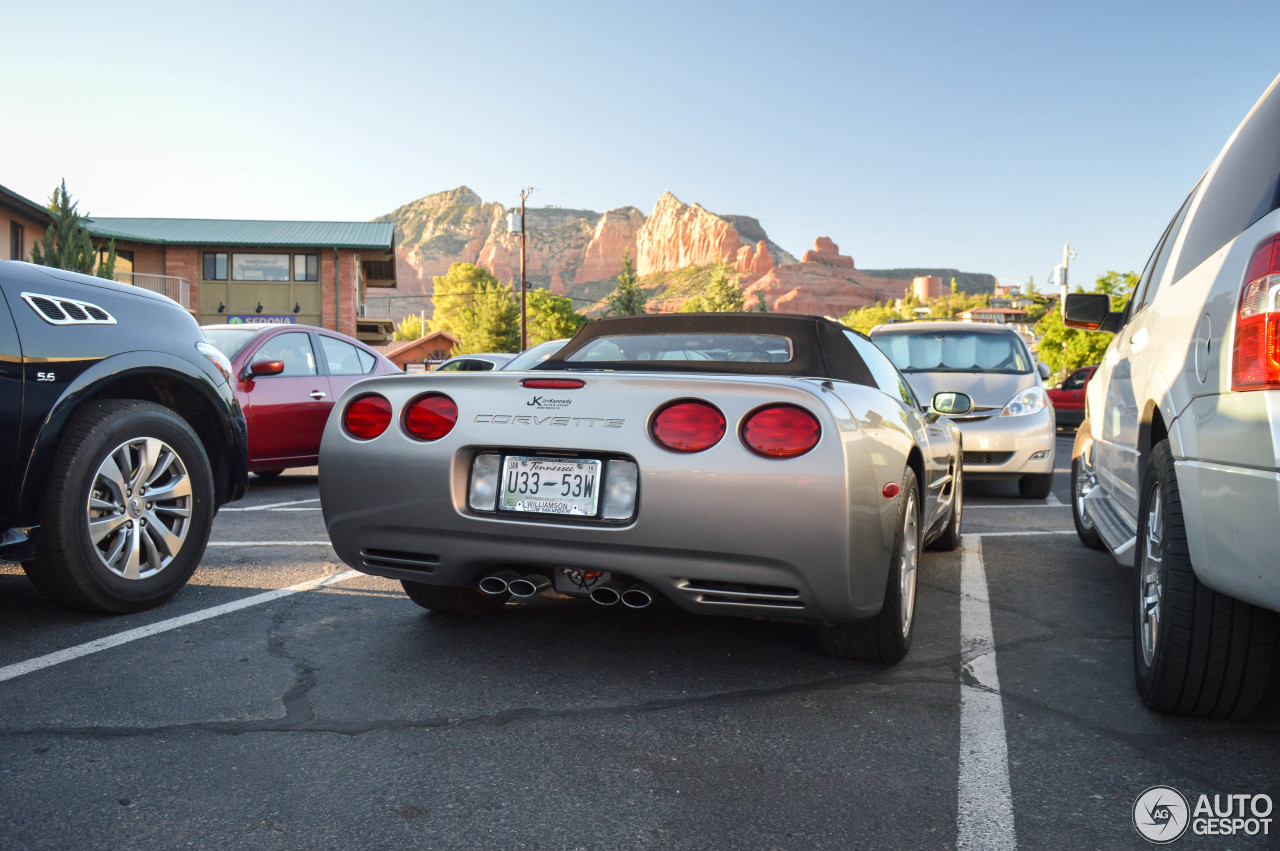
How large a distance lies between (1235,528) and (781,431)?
1.18 m

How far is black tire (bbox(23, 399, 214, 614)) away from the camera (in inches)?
143

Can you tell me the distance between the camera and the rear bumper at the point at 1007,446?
26.7 ft

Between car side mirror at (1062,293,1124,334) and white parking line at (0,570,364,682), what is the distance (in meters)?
4.03

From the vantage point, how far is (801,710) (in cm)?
299

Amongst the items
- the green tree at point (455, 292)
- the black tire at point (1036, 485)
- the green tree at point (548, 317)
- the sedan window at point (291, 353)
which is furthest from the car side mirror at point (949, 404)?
the green tree at point (455, 292)

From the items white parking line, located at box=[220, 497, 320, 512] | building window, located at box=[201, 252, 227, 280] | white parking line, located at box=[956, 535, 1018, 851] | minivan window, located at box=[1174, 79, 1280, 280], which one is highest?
building window, located at box=[201, 252, 227, 280]

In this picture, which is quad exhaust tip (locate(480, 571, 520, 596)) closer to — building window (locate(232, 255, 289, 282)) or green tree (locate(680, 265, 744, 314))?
building window (locate(232, 255, 289, 282))

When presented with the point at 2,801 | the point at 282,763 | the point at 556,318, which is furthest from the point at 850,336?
the point at 556,318

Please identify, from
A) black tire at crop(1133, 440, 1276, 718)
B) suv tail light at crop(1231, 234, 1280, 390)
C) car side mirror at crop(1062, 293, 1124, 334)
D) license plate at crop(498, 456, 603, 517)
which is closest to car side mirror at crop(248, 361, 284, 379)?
license plate at crop(498, 456, 603, 517)

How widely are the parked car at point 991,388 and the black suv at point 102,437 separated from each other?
5357 mm

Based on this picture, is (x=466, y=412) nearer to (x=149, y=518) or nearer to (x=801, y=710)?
(x=801, y=710)

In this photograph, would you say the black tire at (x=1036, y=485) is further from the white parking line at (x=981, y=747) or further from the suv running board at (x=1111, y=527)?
the white parking line at (x=981, y=747)

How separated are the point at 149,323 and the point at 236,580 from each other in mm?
1290

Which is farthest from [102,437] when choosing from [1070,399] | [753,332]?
[1070,399]
